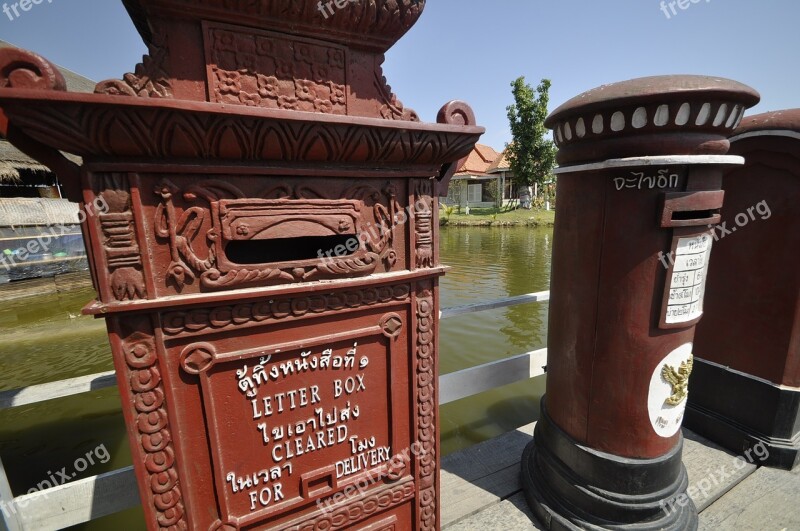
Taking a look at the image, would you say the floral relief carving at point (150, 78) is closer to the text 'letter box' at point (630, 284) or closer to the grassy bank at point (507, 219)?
the text 'letter box' at point (630, 284)

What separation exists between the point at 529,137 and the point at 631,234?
22.6 metres

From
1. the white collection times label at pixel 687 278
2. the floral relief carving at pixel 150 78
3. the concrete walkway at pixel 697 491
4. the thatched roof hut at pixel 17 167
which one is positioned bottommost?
the concrete walkway at pixel 697 491

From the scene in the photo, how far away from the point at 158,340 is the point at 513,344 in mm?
5074

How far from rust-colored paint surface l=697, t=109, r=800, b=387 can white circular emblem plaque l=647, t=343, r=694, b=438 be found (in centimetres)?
99

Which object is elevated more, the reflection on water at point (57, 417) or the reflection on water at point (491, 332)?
the reflection on water at point (491, 332)

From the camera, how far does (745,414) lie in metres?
2.42

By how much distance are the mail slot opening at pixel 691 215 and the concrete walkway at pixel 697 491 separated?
1.66 metres

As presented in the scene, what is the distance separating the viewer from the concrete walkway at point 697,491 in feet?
6.47

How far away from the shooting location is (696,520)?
190cm

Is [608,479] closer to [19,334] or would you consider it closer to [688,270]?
[688,270]

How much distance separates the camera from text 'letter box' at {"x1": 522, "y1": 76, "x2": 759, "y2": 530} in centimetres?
157

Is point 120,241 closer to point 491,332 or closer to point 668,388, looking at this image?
point 668,388

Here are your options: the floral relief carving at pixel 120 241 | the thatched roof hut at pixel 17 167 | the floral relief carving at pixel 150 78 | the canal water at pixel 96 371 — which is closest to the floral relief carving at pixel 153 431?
the floral relief carving at pixel 120 241
